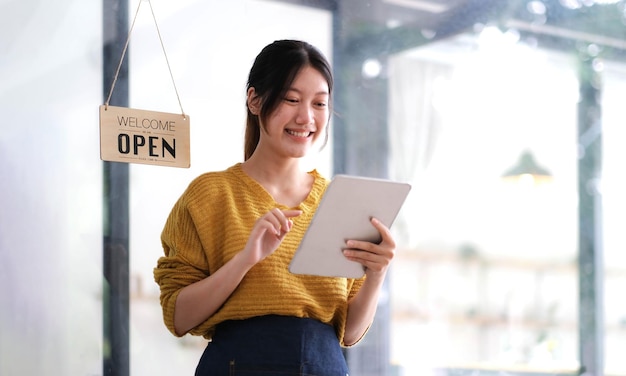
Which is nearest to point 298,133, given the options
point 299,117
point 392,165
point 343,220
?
point 299,117

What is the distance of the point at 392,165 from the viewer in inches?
128

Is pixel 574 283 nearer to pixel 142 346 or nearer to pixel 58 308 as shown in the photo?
pixel 142 346

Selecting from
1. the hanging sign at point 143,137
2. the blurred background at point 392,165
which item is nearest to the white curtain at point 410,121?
the blurred background at point 392,165

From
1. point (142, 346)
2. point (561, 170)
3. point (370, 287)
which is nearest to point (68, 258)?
point (142, 346)

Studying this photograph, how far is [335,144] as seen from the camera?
309 cm

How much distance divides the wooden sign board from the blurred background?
35 centimetres

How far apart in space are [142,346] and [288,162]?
0.95 m

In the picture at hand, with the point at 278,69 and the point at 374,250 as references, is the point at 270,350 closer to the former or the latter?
the point at 374,250

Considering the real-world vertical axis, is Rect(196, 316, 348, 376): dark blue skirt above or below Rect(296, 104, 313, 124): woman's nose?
below

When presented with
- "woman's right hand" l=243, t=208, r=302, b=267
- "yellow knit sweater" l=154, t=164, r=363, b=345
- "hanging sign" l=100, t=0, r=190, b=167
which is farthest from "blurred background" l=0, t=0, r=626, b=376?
"woman's right hand" l=243, t=208, r=302, b=267

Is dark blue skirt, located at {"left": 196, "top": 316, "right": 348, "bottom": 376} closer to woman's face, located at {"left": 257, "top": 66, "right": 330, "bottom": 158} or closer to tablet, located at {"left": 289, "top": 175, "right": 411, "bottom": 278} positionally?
tablet, located at {"left": 289, "top": 175, "right": 411, "bottom": 278}

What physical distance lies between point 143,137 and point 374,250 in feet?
2.41

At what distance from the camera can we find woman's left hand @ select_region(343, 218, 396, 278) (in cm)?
163

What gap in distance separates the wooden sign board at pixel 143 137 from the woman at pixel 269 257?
0.38 meters
